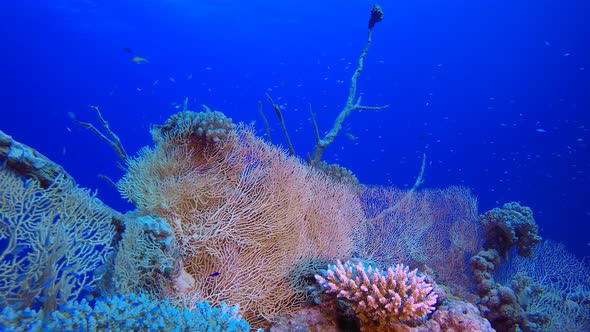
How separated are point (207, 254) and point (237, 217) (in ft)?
1.83

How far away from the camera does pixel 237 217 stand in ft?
13.2

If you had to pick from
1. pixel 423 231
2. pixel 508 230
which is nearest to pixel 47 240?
pixel 423 231

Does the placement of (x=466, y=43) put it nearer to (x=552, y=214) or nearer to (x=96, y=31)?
(x=552, y=214)

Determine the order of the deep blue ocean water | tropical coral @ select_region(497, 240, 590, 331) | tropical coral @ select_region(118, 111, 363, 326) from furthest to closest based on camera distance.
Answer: the deep blue ocean water, tropical coral @ select_region(497, 240, 590, 331), tropical coral @ select_region(118, 111, 363, 326)

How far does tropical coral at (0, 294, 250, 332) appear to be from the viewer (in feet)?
6.66

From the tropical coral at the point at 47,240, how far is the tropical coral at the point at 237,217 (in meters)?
0.63

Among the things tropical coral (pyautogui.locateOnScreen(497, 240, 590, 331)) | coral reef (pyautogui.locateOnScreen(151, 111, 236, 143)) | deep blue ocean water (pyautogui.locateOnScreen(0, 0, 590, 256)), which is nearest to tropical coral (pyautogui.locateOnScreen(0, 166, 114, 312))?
coral reef (pyautogui.locateOnScreen(151, 111, 236, 143))

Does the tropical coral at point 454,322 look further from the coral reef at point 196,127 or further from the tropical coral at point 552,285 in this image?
the coral reef at point 196,127

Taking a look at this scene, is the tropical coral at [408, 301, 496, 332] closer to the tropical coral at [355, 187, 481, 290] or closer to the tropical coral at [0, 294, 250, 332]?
the tropical coral at [0, 294, 250, 332]

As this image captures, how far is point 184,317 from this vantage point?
252 cm

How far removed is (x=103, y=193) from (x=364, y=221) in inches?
1937

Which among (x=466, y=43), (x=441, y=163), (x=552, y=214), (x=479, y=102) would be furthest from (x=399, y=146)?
(x=552, y=214)

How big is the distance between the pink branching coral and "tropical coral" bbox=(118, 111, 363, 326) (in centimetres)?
81

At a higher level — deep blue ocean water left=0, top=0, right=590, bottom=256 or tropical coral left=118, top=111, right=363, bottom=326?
deep blue ocean water left=0, top=0, right=590, bottom=256
